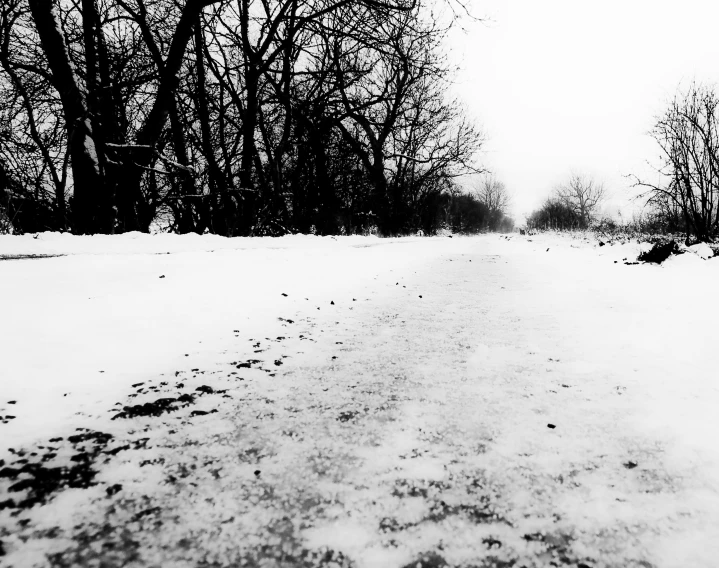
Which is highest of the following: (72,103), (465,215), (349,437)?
(465,215)

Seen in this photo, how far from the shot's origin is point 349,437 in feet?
3.86

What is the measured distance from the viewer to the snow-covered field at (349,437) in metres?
0.77

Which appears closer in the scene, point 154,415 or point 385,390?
point 154,415

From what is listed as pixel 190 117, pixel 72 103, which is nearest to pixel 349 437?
pixel 72 103

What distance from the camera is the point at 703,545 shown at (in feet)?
2.47

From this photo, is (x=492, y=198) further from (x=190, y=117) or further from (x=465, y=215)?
(x=190, y=117)

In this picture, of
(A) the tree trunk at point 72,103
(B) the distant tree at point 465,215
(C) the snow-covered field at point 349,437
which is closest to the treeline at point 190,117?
(A) the tree trunk at point 72,103

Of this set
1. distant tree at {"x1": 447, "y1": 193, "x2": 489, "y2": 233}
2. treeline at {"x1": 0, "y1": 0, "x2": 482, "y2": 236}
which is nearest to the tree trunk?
treeline at {"x1": 0, "y1": 0, "x2": 482, "y2": 236}

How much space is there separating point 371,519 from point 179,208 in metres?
16.2

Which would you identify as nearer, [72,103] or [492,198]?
[72,103]

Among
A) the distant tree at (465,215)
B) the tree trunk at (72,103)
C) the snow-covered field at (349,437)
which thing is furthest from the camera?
the distant tree at (465,215)

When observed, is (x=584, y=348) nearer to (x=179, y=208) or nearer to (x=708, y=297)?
(x=708, y=297)

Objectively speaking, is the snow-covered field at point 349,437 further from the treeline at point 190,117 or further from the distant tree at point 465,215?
the distant tree at point 465,215

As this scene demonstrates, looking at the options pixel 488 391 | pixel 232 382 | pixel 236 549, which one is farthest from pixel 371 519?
pixel 232 382
